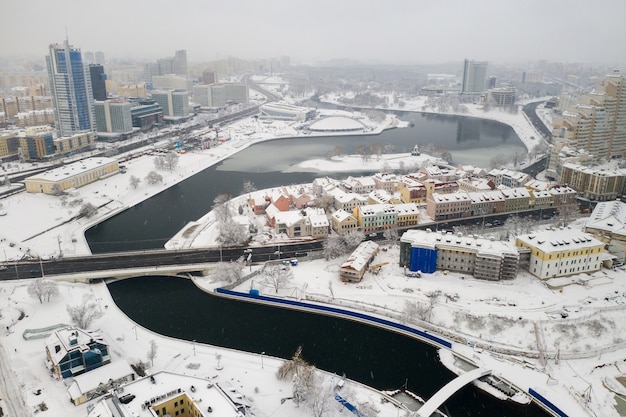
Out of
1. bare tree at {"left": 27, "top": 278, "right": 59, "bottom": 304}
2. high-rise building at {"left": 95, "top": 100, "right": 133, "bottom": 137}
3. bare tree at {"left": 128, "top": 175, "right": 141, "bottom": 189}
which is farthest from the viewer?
high-rise building at {"left": 95, "top": 100, "right": 133, "bottom": 137}

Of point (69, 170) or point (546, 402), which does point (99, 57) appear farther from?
point (546, 402)

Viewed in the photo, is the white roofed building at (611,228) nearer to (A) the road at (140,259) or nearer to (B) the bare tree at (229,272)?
(A) the road at (140,259)

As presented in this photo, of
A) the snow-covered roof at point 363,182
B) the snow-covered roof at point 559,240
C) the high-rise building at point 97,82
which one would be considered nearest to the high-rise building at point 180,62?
the high-rise building at point 97,82

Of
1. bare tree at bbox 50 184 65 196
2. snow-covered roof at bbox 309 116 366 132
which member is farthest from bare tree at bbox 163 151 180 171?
snow-covered roof at bbox 309 116 366 132

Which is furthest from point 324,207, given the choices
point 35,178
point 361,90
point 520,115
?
point 361,90

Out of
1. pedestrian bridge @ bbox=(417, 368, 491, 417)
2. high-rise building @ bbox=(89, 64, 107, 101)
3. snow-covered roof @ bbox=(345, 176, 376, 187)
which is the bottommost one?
pedestrian bridge @ bbox=(417, 368, 491, 417)

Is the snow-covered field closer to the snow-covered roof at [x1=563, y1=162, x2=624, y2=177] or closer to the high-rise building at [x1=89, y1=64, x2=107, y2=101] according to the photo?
the snow-covered roof at [x1=563, y1=162, x2=624, y2=177]
